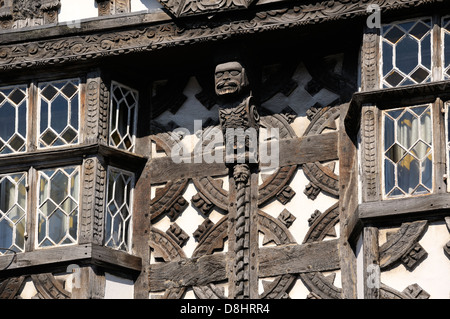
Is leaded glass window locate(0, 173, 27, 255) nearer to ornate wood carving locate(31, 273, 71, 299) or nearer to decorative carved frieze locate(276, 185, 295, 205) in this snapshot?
ornate wood carving locate(31, 273, 71, 299)

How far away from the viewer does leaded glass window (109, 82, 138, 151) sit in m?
15.4

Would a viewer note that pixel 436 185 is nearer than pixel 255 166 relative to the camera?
Yes

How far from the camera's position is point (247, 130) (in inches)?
593

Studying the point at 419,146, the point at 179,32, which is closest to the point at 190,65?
the point at 179,32

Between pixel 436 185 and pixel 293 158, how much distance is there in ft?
5.54

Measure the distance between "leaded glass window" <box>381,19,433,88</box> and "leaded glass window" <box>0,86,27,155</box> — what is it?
11.3ft

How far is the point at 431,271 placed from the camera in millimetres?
13633

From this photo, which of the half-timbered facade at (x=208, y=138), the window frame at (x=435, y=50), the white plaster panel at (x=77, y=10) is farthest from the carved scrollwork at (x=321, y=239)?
the white plaster panel at (x=77, y=10)

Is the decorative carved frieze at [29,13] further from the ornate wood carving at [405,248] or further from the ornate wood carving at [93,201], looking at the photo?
the ornate wood carving at [405,248]

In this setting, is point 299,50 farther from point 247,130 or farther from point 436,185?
point 436,185

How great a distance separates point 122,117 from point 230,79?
1.19m

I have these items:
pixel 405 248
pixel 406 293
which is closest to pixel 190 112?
pixel 405 248

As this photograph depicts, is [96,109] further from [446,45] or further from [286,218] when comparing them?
[446,45]

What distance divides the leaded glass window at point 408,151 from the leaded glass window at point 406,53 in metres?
0.28
